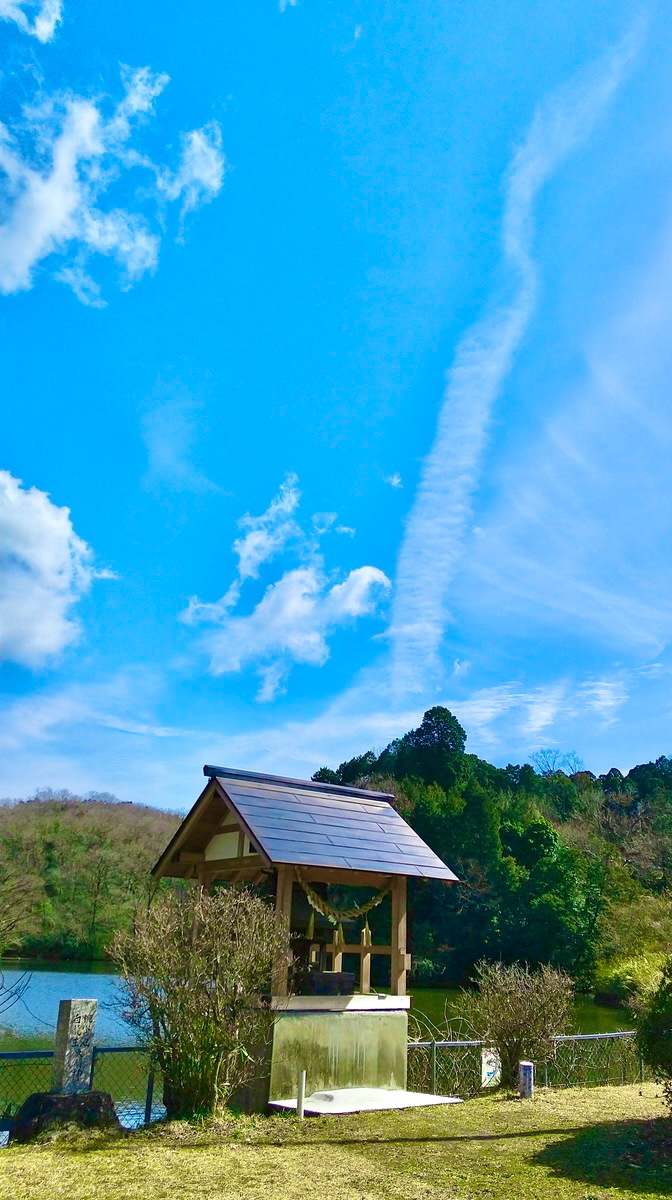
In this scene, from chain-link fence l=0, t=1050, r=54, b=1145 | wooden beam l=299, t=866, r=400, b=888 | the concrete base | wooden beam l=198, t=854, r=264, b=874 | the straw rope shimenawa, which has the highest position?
wooden beam l=198, t=854, r=264, b=874

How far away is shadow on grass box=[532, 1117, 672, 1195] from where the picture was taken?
22.0 ft

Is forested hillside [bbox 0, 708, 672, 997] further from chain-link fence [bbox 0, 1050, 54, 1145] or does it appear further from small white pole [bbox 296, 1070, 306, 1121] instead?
small white pole [bbox 296, 1070, 306, 1121]

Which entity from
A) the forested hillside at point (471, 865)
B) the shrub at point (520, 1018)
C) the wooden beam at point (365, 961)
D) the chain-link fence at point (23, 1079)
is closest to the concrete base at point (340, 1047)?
the wooden beam at point (365, 961)

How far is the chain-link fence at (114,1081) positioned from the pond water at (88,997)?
798mm

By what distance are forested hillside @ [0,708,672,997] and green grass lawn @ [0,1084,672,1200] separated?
14588 millimetres

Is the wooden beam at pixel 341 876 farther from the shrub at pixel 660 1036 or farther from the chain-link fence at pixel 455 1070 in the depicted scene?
the shrub at pixel 660 1036

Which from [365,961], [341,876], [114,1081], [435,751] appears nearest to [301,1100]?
[341,876]

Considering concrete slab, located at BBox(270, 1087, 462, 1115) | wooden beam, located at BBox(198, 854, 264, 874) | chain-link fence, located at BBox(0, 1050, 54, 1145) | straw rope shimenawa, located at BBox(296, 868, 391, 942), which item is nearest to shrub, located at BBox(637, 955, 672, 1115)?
concrete slab, located at BBox(270, 1087, 462, 1115)

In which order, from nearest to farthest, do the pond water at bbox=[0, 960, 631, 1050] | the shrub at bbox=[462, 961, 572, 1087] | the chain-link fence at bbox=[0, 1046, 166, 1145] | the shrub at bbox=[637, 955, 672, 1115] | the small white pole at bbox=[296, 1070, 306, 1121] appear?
the shrub at bbox=[637, 955, 672, 1115], the chain-link fence at bbox=[0, 1046, 166, 1145], the small white pole at bbox=[296, 1070, 306, 1121], the shrub at bbox=[462, 961, 572, 1087], the pond water at bbox=[0, 960, 631, 1050]

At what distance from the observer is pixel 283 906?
1068 centimetres

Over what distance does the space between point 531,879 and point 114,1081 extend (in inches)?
870

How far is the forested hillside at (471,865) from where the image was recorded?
106 feet

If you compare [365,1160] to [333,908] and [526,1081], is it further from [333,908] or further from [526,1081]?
[333,908]

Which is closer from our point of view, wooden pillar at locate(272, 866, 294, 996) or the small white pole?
the small white pole
